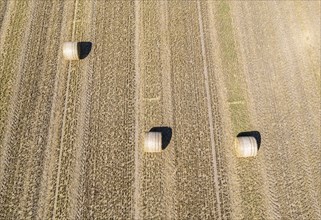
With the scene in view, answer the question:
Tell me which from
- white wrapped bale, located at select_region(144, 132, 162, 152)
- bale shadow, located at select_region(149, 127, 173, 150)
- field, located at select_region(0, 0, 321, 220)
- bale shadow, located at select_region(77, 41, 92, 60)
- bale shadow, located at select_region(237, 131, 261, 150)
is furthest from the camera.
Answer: bale shadow, located at select_region(77, 41, 92, 60)

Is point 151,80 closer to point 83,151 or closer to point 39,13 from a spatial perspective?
point 83,151

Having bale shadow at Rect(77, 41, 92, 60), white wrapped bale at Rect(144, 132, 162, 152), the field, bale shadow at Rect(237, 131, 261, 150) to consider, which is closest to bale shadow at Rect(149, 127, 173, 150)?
the field

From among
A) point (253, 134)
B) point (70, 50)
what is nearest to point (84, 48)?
point (70, 50)

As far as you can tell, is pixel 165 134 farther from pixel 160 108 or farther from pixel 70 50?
pixel 70 50

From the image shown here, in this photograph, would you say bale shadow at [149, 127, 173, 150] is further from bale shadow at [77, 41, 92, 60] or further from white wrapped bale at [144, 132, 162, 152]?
bale shadow at [77, 41, 92, 60]

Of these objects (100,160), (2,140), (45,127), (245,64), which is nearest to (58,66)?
(45,127)

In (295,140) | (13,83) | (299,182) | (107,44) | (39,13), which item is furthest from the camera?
(39,13)

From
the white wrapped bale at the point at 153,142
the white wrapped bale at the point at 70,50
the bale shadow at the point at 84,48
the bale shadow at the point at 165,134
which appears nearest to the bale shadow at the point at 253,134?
the bale shadow at the point at 165,134
